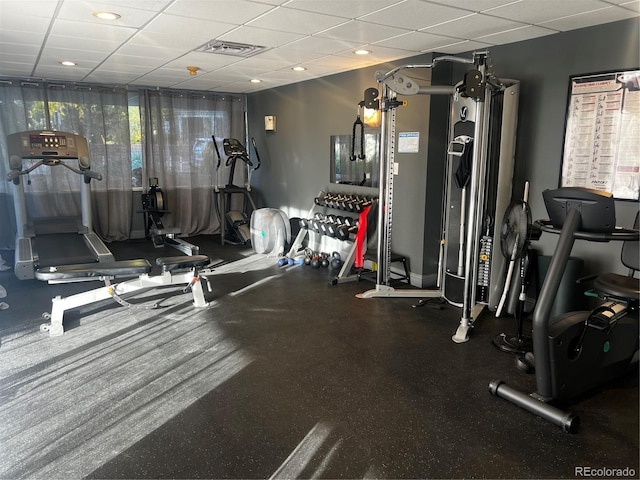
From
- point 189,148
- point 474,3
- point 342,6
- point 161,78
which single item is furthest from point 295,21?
point 189,148

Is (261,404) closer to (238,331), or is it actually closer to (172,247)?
(238,331)

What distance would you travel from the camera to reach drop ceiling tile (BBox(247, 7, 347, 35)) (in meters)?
3.01

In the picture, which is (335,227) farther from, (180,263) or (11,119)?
(11,119)

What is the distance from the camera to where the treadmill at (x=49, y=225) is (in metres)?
4.59

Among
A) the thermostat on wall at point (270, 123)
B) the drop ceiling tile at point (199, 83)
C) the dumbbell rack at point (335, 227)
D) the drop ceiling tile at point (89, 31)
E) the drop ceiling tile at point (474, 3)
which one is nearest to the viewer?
the drop ceiling tile at point (474, 3)

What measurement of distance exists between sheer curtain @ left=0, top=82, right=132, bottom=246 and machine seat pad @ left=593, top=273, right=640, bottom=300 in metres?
6.18

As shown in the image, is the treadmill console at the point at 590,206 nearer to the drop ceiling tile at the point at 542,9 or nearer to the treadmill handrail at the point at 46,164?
the drop ceiling tile at the point at 542,9

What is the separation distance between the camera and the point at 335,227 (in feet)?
17.4

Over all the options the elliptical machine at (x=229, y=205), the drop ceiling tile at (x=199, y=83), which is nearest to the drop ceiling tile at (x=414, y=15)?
the drop ceiling tile at (x=199, y=83)

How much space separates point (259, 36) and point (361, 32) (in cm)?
79

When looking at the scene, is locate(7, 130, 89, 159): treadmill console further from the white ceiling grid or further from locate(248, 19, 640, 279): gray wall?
locate(248, 19, 640, 279): gray wall

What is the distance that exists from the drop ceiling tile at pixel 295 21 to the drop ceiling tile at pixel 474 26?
760mm

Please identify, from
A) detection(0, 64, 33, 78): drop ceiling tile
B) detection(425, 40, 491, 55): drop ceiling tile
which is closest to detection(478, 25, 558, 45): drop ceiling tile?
detection(425, 40, 491, 55): drop ceiling tile

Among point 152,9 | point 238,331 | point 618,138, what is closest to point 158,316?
point 238,331
